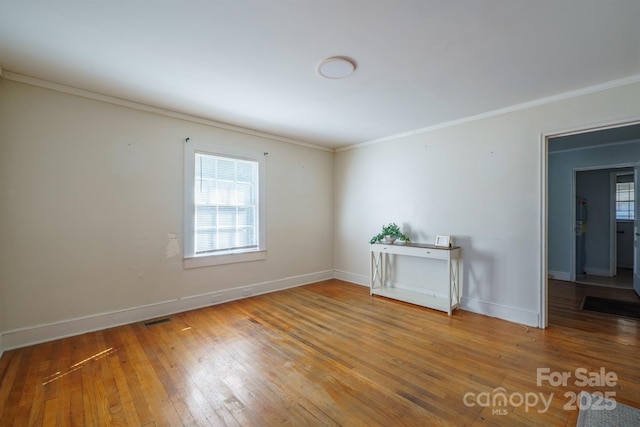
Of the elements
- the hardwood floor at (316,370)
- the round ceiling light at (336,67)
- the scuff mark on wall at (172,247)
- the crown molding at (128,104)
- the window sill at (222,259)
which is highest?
the round ceiling light at (336,67)

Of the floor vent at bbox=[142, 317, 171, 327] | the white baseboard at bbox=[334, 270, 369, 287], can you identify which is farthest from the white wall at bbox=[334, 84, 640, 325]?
the floor vent at bbox=[142, 317, 171, 327]

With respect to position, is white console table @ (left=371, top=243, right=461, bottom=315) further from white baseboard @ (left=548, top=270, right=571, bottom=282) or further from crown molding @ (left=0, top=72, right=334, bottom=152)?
white baseboard @ (left=548, top=270, right=571, bottom=282)

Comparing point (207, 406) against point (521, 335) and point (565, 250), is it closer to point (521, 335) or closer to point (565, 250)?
point (521, 335)

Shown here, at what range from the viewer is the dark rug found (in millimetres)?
3545

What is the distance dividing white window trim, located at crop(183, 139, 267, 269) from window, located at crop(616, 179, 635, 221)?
789 centimetres

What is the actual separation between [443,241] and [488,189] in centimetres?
88

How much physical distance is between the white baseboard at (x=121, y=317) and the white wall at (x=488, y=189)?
7.83 ft

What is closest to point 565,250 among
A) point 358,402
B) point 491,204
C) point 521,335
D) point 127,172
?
point 491,204

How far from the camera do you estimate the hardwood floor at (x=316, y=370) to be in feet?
5.82

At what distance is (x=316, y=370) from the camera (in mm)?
2279

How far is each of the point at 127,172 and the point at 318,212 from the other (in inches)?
121

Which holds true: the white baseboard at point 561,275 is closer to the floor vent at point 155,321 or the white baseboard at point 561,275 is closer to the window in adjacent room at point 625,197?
the window in adjacent room at point 625,197

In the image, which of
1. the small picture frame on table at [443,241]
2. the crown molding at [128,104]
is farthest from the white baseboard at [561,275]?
the crown molding at [128,104]

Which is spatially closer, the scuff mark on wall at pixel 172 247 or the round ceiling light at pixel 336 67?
the round ceiling light at pixel 336 67
